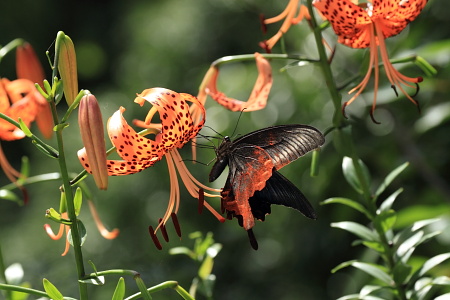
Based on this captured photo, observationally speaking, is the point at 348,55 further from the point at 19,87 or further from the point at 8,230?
the point at 8,230

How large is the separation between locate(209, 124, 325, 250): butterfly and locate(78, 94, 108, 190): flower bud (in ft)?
0.50

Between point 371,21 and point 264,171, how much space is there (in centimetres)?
27

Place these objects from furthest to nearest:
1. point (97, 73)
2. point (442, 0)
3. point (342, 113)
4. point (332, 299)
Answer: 1. point (97, 73)
2. point (332, 299)
3. point (442, 0)
4. point (342, 113)

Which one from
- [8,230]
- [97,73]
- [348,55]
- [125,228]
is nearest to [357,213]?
[348,55]

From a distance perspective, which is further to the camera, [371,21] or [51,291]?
[371,21]

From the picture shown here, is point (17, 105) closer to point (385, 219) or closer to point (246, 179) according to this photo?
point (246, 179)

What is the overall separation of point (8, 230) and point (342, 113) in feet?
6.48

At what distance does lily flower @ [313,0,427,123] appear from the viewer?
0.94 metres

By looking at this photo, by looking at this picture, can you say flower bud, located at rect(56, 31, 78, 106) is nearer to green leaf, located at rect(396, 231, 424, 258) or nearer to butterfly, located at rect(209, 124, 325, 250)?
butterfly, located at rect(209, 124, 325, 250)

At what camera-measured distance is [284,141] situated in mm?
873

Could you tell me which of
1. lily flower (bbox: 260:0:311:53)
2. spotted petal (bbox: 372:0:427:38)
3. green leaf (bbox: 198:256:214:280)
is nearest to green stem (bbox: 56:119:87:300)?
green leaf (bbox: 198:256:214:280)

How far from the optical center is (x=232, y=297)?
1.89 m

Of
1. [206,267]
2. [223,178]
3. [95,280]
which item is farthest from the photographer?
[223,178]

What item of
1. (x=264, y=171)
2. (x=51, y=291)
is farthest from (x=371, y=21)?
(x=51, y=291)
